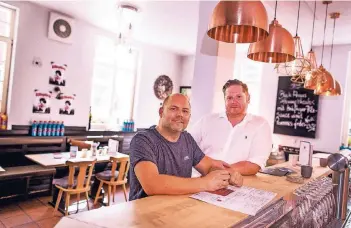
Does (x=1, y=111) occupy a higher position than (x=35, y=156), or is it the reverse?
(x=1, y=111)

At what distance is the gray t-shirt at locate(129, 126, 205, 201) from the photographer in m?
1.57

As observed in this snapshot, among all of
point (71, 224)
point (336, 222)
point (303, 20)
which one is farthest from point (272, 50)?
point (303, 20)

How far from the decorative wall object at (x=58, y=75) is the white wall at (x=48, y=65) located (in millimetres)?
78

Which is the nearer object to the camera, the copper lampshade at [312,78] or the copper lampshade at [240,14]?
the copper lampshade at [240,14]

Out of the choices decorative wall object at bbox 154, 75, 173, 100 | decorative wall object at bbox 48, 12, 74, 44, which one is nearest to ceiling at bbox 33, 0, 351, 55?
decorative wall object at bbox 48, 12, 74, 44

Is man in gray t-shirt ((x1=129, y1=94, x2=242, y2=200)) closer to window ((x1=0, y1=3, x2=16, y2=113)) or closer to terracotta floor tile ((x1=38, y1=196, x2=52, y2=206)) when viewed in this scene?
terracotta floor tile ((x1=38, y1=196, x2=52, y2=206))

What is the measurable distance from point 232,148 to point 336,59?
4.37 m

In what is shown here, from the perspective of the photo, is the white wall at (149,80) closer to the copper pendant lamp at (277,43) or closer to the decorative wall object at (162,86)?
the decorative wall object at (162,86)

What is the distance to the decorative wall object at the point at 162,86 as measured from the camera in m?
7.82

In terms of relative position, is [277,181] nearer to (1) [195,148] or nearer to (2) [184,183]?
(1) [195,148]

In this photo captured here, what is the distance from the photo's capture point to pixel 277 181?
1916 millimetres

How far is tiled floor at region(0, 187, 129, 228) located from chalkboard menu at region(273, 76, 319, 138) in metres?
4.10

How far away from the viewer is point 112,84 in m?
6.97

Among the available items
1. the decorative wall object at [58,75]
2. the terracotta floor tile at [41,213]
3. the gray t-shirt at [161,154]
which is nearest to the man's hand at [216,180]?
the gray t-shirt at [161,154]
